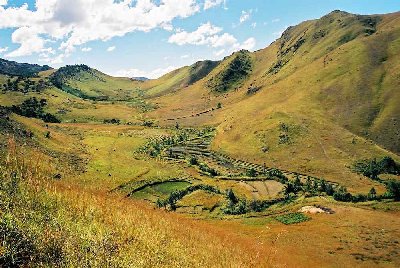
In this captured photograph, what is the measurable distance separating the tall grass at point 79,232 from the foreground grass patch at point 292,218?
64789mm

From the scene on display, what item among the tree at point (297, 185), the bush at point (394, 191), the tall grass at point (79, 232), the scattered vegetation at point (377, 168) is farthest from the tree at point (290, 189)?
the tall grass at point (79, 232)

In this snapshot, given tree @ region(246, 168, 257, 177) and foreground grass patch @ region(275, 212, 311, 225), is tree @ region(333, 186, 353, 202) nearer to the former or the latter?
foreground grass patch @ region(275, 212, 311, 225)

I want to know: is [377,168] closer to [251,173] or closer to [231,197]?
[251,173]

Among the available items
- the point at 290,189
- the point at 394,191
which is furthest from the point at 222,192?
the point at 394,191

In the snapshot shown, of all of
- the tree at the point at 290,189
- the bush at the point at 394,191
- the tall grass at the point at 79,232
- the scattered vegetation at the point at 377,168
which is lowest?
the scattered vegetation at the point at 377,168

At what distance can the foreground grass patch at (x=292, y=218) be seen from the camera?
79613mm

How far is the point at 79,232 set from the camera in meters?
12.7

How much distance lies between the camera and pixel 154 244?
1434 centimetres

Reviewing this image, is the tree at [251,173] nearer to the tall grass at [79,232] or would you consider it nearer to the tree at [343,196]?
the tree at [343,196]

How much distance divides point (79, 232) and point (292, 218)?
244 ft

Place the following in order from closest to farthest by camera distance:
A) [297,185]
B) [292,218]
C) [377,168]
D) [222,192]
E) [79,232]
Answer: [79,232] < [292,218] < [222,192] < [297,185] < [377,168]

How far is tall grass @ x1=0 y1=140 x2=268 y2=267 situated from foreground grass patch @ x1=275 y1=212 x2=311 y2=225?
64.8 metres

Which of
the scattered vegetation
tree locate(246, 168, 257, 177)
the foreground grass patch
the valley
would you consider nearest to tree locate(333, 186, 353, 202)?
the valley

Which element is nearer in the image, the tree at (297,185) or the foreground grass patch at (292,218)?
the foreground grass patch at (292,218)
